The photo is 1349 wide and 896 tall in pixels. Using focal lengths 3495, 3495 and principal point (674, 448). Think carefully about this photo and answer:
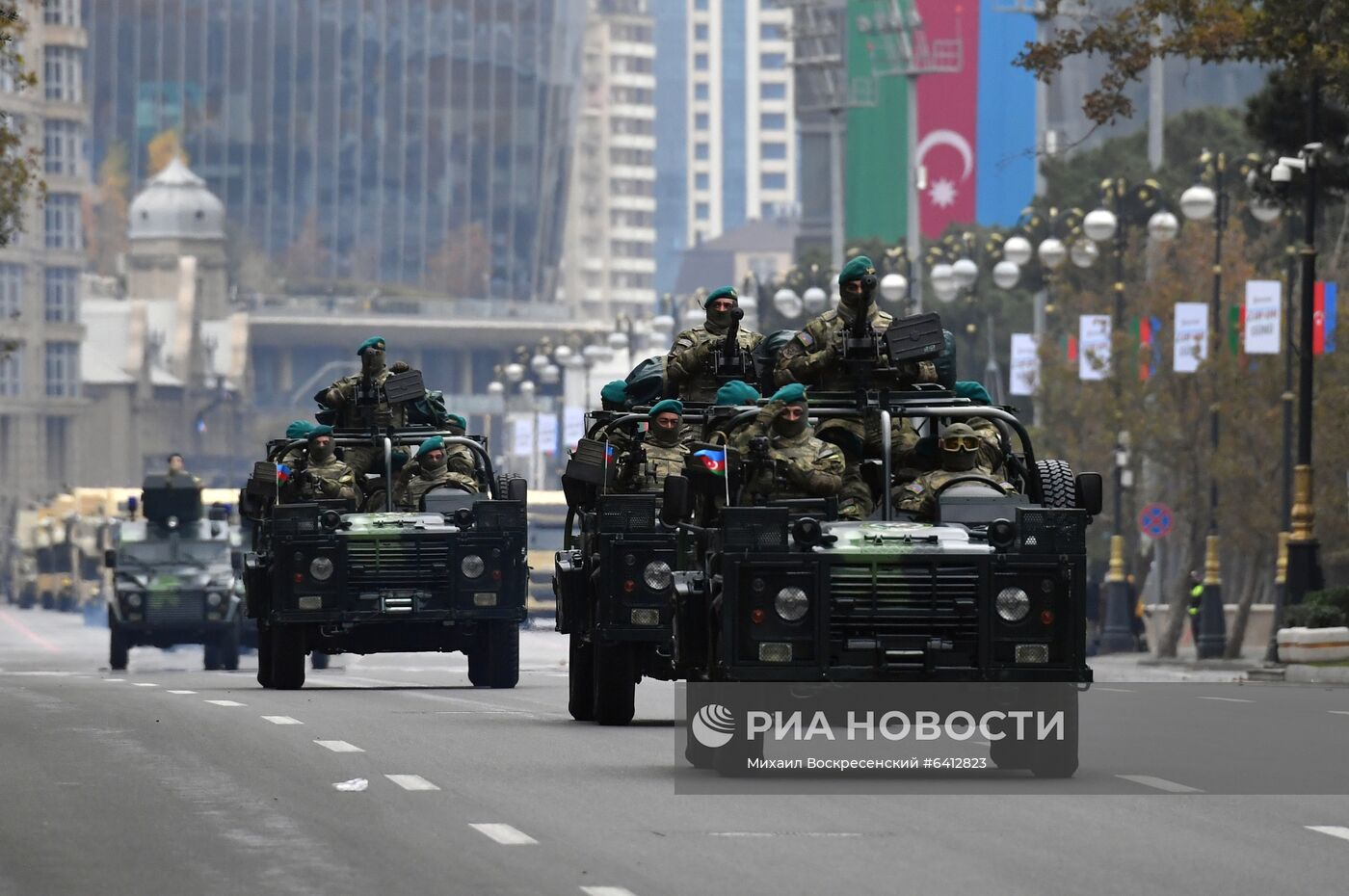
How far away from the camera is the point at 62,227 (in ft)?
609

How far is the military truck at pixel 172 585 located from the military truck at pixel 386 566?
1429 cm

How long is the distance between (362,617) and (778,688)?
38.6ft

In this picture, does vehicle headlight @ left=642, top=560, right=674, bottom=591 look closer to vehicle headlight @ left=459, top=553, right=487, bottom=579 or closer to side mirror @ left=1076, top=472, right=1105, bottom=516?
side mirror @ left=1076, top=472, right=1105, bottom=516

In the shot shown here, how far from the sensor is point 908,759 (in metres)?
18.7

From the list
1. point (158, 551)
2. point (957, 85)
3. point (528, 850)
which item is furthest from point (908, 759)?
point (957, 85)

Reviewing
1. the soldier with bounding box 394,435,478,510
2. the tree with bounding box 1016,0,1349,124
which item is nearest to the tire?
the soldier with bounding box 394,435,478,510

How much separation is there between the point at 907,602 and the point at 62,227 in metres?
172

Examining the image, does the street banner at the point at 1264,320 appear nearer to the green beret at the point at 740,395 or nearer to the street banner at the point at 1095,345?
the street banner at the point at 1095,345

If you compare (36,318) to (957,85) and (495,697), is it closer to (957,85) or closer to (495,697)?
(957,85)

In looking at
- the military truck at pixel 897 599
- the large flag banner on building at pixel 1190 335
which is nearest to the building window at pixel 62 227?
the large flag banner on building at pixel 1190 335

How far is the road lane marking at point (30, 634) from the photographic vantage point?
→ 66.1 meters

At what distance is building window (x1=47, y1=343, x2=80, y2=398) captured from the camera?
188 metres

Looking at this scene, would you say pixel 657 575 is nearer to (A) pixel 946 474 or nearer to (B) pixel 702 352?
(B) pixel 702 352

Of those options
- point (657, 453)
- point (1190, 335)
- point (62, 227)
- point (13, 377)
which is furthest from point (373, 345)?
point (13, 377)
